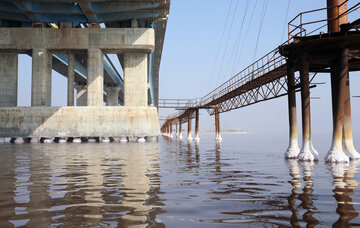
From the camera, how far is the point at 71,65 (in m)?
34.3

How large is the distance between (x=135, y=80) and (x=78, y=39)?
273 inches

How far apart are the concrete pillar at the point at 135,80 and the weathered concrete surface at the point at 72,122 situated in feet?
7.72

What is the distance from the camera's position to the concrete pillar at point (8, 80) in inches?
1299

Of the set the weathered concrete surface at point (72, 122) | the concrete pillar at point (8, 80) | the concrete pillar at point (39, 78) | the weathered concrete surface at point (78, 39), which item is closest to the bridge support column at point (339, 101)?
the weathered concrete surface at point (72, 122)

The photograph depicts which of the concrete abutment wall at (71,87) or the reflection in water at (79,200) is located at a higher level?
the concrete abutment wall at (71,87)

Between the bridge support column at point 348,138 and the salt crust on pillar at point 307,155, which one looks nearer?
the salt crust on pillar at point 307,155

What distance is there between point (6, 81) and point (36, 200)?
108ft

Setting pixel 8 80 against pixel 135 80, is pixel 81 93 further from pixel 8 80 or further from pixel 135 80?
pixel 135 80

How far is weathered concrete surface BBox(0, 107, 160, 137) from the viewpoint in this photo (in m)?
30.4

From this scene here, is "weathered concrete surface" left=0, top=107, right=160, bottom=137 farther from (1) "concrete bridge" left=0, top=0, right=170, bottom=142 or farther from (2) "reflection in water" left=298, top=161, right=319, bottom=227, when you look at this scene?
(2) "reflection in water" left=298, top=161, right=319, bottom=227

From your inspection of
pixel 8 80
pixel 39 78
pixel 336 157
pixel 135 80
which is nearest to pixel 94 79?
pixel 135 80

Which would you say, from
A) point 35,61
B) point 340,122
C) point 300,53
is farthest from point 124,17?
point 340,122

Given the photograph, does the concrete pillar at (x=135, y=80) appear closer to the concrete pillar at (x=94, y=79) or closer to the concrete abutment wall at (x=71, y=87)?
the concrete abutment wall at (x=71, y=87)

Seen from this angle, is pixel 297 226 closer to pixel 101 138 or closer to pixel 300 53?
pixel 300 53
